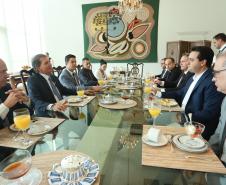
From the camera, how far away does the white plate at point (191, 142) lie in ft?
3.44

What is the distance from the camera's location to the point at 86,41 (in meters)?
5.60

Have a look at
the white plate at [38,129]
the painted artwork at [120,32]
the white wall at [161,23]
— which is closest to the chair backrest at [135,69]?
the painted artwork at [120,32]

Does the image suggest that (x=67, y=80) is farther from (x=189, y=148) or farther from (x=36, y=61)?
(x=189, y=148)

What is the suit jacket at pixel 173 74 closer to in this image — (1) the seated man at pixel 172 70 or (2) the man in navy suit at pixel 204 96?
(1) the seated man at pixel 172 70

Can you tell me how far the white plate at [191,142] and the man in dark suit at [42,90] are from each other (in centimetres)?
108

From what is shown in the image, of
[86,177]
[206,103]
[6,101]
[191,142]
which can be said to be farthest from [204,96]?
[6,101]

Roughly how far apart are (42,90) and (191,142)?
1.52m

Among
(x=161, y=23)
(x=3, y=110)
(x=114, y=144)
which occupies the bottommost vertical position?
(x=114, y=144)

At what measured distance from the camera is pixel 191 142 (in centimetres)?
109

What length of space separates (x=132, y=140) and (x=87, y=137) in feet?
1.07

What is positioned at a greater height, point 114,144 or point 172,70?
point 172,70

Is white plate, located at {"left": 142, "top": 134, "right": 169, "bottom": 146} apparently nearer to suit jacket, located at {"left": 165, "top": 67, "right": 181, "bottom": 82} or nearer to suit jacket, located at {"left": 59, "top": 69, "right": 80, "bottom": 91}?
suit jacket, located at {"left": 59, "top": 69, "right": 80, "bottom": 91}

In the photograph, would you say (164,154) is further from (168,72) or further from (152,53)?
(152,53)

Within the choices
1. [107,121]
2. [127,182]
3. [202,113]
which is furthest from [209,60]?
[127,182]
